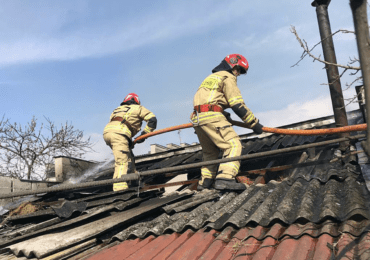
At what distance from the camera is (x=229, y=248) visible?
2.64m

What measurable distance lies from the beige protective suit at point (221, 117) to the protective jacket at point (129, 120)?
A: 5.12ft

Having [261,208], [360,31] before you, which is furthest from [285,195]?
[360,31]

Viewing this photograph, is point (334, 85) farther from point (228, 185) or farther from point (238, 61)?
point (228, 185)

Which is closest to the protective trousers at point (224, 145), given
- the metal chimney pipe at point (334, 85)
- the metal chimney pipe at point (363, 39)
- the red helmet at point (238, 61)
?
the red helmet at point (238, 61)

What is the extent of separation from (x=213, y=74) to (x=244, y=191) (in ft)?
5.65

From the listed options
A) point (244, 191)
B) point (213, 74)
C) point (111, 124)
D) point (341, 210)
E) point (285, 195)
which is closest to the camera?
point (341, 210)

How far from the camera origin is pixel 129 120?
6.59 meters

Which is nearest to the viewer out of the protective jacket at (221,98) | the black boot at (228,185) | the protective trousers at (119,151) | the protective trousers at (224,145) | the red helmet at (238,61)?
the black boot at (228,185)

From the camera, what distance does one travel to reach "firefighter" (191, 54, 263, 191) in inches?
186

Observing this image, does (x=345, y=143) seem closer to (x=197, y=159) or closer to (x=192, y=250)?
(x=197, y=159)

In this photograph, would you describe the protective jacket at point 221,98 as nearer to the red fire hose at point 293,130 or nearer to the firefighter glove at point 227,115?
the firefighter glove at point 227,115

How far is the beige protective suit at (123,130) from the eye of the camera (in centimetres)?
639

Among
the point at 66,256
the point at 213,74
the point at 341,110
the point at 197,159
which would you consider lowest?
the point at 66,256

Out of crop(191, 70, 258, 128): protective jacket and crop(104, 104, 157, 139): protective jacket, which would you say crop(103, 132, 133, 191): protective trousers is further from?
crop(191, 70, 258, 128): protective jacket
